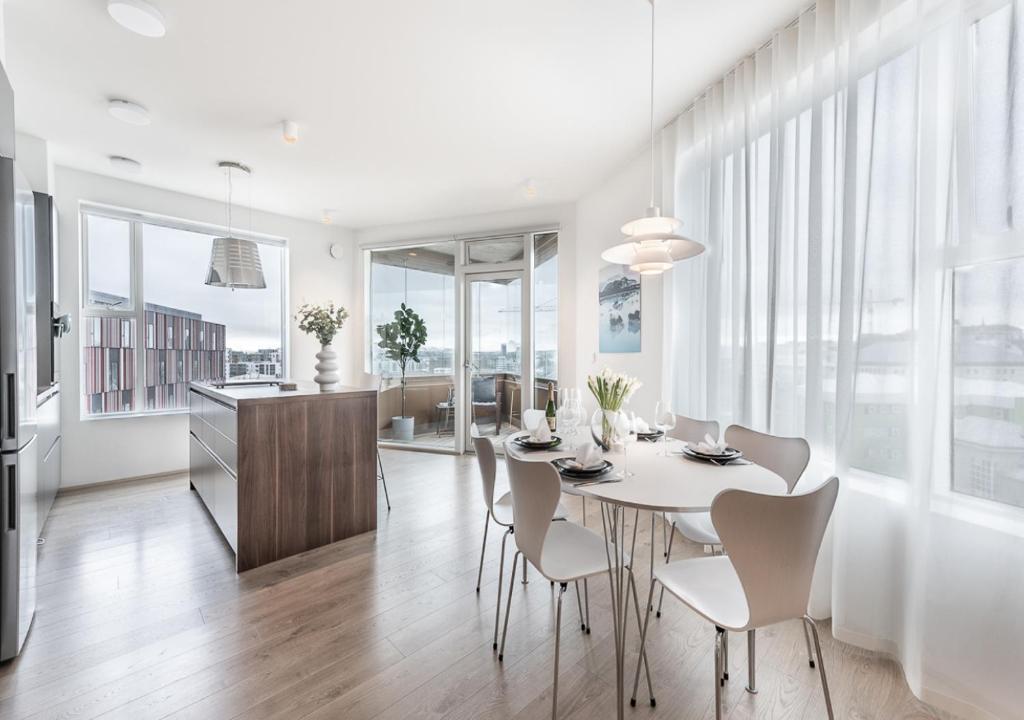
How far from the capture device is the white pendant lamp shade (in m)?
3.50

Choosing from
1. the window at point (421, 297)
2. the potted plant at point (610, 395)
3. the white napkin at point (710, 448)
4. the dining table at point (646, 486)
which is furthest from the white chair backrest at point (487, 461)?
the window at point (421, 297)

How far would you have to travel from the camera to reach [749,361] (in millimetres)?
2475

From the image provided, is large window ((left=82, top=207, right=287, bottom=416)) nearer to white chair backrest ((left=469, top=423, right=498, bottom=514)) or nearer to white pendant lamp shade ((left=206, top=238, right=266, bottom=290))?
white pendant lamp shade ((left=206, top=238, right=266, bottom=290))

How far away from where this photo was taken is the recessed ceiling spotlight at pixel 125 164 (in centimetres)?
367

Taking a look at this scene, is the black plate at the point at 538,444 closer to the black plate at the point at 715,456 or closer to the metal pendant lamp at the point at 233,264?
the black plate at the point at 715,456

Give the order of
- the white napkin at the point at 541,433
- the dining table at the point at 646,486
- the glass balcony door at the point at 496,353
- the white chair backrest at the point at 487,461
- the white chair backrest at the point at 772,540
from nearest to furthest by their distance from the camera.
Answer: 1. the white chair backrest at the point at 772,540
2. the dining table at the point at 646,486
3. the white chair backrest at the point at 487,461
4. the white napkin at the point at 541,433
5. the glass balcony door at the point at 496,353

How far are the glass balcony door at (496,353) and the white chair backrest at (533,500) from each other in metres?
3.42

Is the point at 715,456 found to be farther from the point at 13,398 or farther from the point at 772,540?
the point at 13,398

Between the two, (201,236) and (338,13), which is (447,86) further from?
(201,236)

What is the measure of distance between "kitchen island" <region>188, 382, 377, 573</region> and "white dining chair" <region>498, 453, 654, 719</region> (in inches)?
62.8

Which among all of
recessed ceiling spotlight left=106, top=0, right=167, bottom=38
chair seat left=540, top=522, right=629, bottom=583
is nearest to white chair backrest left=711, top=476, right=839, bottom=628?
chair seat left=540, top=522, right=629, bottom=583

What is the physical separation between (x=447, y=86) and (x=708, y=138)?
5.48 ft

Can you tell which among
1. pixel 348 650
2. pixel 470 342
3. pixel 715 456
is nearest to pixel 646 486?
pixel 715 456

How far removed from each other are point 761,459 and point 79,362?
18.0 ft
